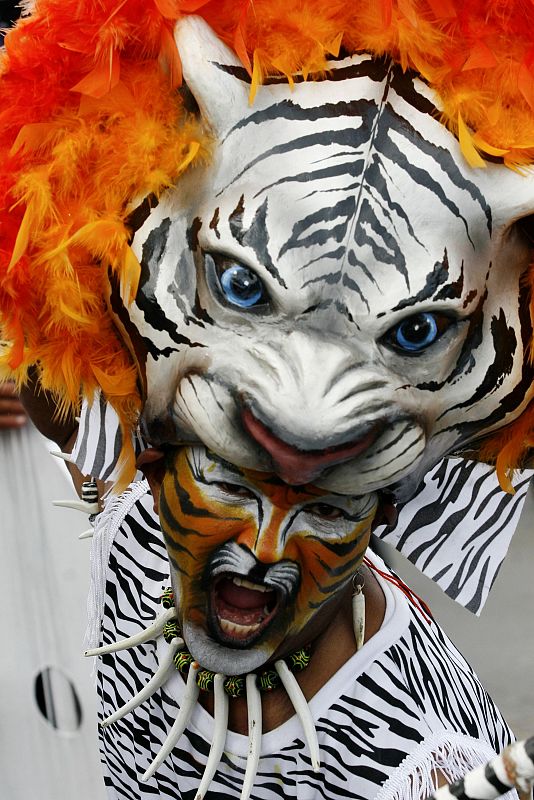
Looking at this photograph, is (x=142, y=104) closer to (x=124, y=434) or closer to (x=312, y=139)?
(x=312, y=139)

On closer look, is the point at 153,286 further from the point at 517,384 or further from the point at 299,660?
the point at 299,660

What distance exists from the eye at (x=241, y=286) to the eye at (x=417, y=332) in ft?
0.45

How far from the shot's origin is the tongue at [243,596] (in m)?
1.21

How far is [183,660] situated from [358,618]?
0.25 m

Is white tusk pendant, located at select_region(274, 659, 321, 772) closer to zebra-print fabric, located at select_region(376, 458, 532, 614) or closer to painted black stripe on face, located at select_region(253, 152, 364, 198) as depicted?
zebra-print fabric, located at select_region(376, 458, 532, 614)

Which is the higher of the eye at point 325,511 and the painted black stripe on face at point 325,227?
the painted black stripe on face at point 325,227

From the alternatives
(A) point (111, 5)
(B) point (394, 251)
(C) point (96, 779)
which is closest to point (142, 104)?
(A) point (111, 5)

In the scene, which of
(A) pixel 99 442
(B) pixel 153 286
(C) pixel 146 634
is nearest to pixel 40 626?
(C) pixel 146 634

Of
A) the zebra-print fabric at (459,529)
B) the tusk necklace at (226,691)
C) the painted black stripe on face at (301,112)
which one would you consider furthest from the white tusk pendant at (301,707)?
the painted black stripe on face at (301,112)

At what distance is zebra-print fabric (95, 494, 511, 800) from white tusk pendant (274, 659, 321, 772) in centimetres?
3

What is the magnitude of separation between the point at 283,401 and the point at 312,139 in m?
0.27

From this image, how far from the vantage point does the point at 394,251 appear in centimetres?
102

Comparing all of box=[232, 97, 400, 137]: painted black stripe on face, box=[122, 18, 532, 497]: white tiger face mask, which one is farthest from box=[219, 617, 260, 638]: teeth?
box=[232, 97, 400, 137]: painted black stripe on face

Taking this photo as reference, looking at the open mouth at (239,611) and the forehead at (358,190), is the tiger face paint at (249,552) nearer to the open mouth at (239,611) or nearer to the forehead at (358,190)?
the open mouth at (239,611)
